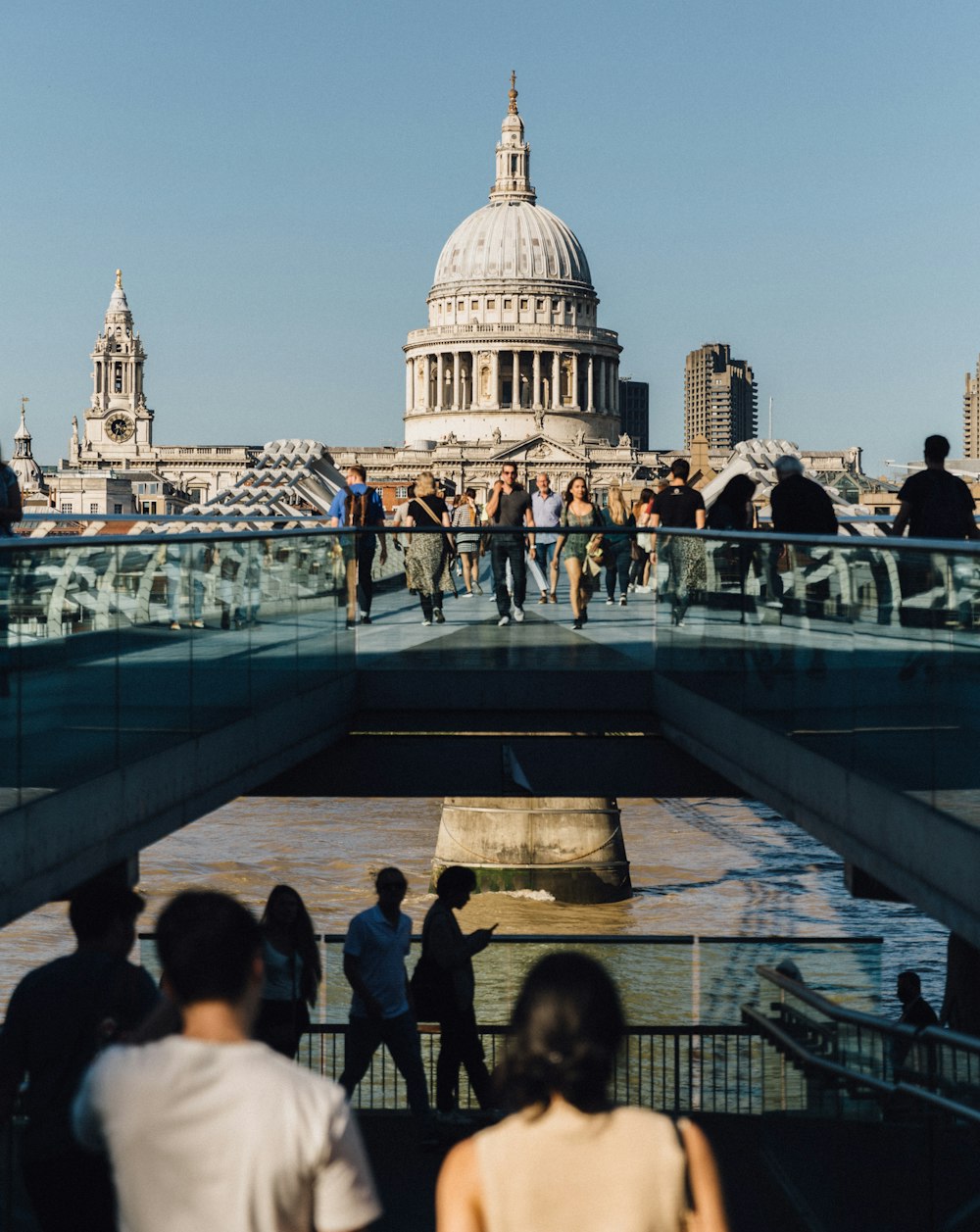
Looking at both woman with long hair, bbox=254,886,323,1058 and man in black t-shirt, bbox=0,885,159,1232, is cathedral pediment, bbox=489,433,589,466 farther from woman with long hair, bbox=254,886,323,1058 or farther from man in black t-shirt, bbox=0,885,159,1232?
man in black t-shirt, bbox=0,885,159,1232

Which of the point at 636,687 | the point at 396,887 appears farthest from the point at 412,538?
the point at 396,887

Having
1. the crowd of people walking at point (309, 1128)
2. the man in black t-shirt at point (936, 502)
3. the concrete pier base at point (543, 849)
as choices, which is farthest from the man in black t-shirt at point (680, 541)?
the concrete pier base at point (543, 849)

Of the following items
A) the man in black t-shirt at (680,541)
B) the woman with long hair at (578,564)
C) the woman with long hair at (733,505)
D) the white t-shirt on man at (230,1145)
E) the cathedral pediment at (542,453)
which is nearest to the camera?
the white t-shirt on man at (230,1145)

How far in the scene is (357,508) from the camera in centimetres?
1842

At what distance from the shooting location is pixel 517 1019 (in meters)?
3.52

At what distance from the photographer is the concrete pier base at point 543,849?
40.1 meters

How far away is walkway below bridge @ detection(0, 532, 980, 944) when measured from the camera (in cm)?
859

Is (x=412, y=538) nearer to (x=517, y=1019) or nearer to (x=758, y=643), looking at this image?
(x=758, y=643)

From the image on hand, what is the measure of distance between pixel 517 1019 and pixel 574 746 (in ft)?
41.1

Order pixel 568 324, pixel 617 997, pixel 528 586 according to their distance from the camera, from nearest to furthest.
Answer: pixel 617 997 < pixel 528 586 < pixel 568 324

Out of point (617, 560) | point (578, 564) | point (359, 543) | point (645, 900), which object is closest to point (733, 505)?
point (617, 560)

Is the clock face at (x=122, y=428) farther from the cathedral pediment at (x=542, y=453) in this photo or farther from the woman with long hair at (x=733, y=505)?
the woman with long hair at (x=733, y=505)

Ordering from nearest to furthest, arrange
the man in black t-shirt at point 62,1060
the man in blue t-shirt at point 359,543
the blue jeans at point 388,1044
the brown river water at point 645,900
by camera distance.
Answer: the man in black t-shirt at point 62,1060
the blue jeans at point 388,1044
the brown river water at point 645,900
the man in blue t-shirt at point 359,543

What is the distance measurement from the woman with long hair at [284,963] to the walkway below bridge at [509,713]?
820 millimetres
